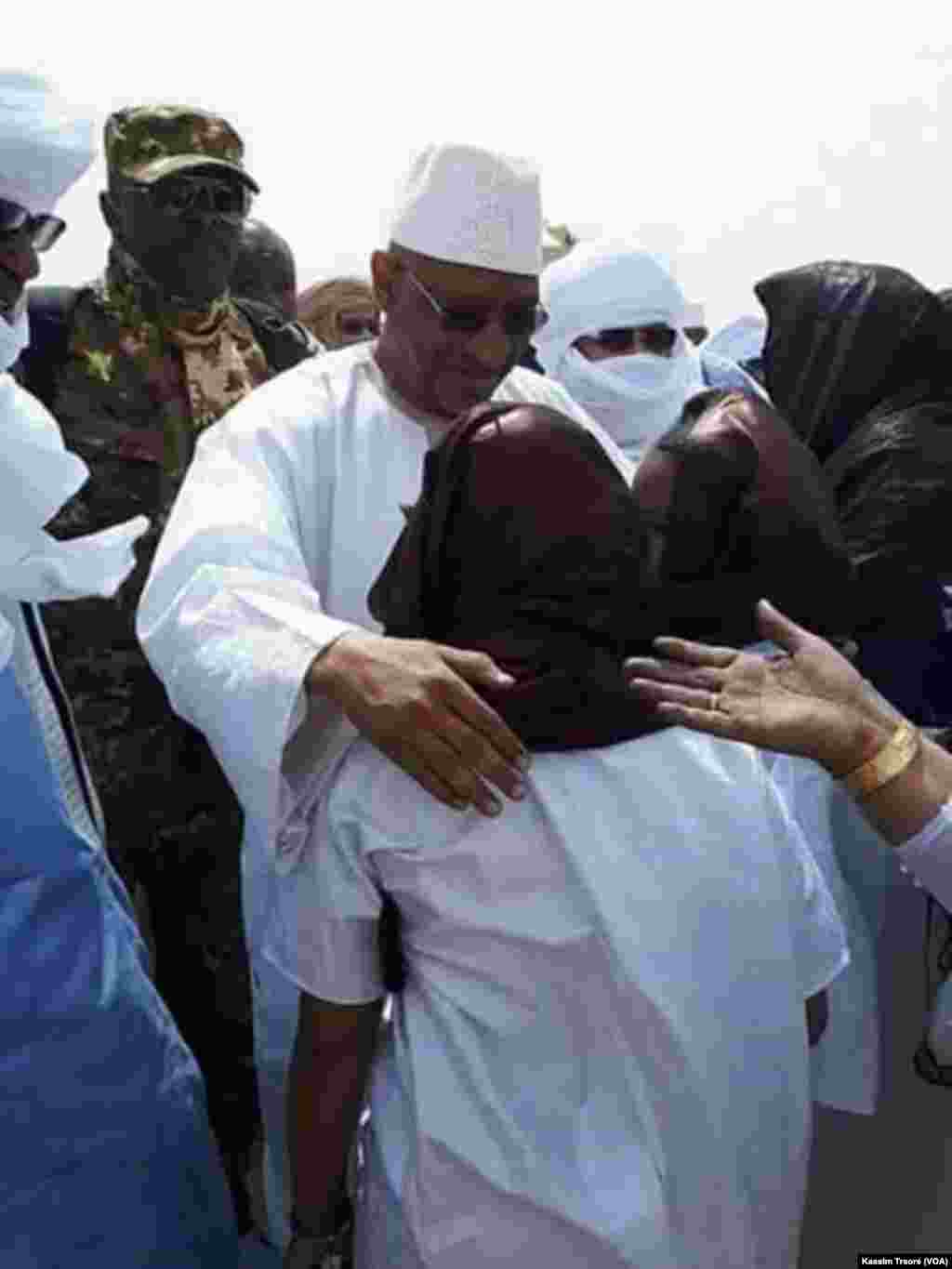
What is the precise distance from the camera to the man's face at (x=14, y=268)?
208 cm

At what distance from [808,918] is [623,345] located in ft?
7.03

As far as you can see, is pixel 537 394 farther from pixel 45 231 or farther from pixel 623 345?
pixel 623 345

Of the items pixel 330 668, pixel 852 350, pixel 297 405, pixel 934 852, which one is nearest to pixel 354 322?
pixel 852 350

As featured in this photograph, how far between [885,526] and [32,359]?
5.36 feet

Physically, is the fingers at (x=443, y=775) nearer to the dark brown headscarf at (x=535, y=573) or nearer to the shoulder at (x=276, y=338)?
the dark brown headscarf at (x=535, y=573)

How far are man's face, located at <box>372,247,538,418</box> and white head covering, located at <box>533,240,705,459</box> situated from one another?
128cm

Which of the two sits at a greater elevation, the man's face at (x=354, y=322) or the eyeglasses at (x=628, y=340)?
the eyeglasses at (x=628, y=340)

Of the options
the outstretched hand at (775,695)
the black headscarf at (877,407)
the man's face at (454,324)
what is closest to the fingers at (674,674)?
the outstretched hand at (775,695)

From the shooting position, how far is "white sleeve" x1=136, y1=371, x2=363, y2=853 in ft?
5.60

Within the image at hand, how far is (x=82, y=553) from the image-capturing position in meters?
1.83

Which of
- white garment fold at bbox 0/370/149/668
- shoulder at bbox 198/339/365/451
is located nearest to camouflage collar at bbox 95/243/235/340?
shoulder at bbox 198/339/365/451

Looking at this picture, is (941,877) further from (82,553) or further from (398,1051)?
(82,553)

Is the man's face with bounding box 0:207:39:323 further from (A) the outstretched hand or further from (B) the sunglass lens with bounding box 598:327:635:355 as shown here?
(B) the sunglass lens with bounding box 598:327:635:355

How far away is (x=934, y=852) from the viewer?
161 centimetres
